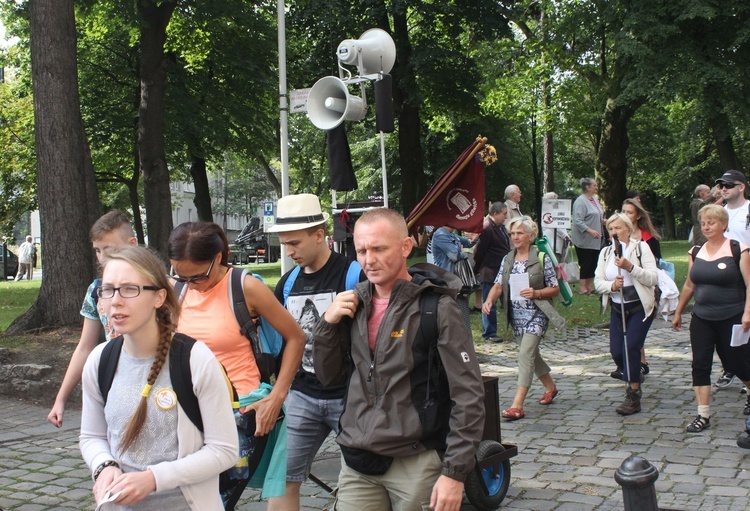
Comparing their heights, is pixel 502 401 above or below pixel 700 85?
below

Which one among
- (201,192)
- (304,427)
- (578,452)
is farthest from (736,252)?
(201,192)

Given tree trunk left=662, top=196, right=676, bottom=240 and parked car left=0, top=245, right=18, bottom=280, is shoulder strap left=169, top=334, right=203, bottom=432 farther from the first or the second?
tree trunk left=662, top=196, right=676, bottom=240

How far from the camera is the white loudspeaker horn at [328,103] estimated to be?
32.4ft

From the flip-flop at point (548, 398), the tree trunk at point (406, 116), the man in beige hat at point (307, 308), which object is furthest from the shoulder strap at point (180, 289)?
the tree trunk at point (406, 116)

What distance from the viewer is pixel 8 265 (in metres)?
38.9

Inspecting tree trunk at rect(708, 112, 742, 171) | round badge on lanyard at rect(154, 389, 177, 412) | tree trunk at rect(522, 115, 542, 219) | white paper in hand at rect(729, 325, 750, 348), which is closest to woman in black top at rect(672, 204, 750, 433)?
white paper in hand at rect(729, 325, 750, 348)

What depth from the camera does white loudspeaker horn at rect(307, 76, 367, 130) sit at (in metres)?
9.87

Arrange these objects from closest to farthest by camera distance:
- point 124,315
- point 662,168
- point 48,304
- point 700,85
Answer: point 124,315 → point 48,304 → point 700,85 → point 662,168

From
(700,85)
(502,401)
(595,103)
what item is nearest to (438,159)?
(595,103)

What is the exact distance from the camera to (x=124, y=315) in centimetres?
287

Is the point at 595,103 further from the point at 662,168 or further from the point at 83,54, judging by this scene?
the point at 662,168

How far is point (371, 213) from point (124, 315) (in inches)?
44.3

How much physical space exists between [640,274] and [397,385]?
5663 millimetres

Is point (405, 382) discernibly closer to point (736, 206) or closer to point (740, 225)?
point (740, 225)
